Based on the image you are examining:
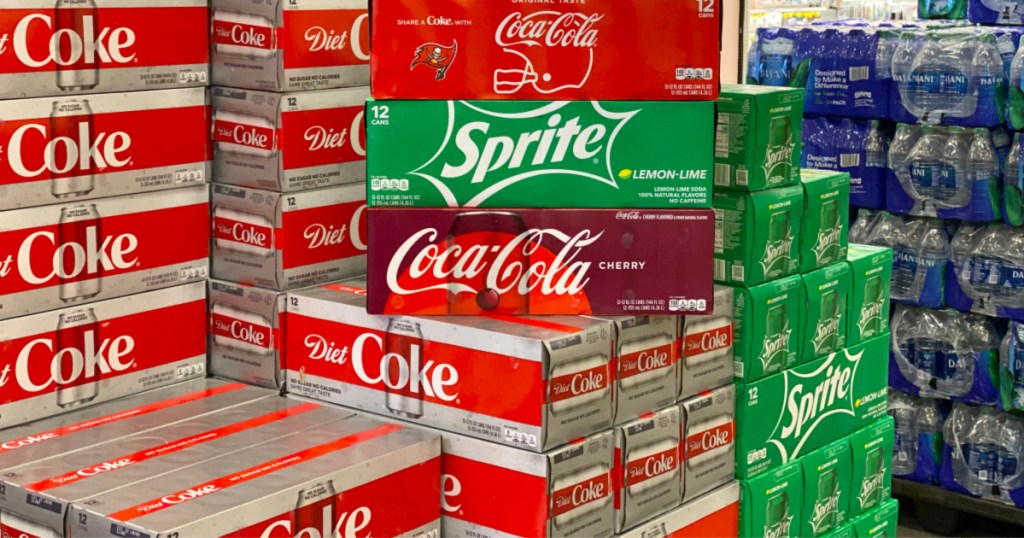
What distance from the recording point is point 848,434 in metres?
3.39

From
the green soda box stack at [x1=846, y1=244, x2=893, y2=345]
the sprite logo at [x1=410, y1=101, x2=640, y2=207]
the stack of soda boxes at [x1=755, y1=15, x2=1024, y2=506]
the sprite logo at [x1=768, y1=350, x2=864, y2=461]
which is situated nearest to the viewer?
the sprite logo at [x1=410, y1=101, x2=640, y2=207]

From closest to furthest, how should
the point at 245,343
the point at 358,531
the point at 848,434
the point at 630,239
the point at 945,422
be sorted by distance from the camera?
the point at 358,531, the point at 630,239, the point at 245,343, the point at 848,434, the point at 945,422

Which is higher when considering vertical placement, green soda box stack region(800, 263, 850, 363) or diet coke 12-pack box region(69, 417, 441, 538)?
green soda box stack region(800, 263, 850, 363)

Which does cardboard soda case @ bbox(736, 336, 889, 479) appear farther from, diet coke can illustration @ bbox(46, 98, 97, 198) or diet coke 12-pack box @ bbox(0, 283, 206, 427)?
diet coke can illustration @ bbox(46, 98, 97, 198)

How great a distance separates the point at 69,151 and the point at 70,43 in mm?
220

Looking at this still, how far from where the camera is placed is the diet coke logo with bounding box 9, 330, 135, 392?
2.67 m

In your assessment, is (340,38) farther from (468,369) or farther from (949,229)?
(949,229)

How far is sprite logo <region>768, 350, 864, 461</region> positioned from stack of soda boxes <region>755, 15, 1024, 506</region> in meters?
1.67

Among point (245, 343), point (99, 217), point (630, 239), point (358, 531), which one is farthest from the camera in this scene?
point (245, 343)

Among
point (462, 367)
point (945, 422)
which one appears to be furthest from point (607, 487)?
point (945, 422)

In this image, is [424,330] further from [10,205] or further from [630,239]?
[10,205]

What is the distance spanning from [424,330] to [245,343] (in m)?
0.57

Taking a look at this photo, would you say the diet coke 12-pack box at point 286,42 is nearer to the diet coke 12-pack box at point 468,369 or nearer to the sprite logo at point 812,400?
the diet coke 12-pack box at point 468,369

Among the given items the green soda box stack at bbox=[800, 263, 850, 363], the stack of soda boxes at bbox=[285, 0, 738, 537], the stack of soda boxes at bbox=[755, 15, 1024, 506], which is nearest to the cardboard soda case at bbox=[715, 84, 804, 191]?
the green soda box stack at bbox=[800, 263, 850, 363]
